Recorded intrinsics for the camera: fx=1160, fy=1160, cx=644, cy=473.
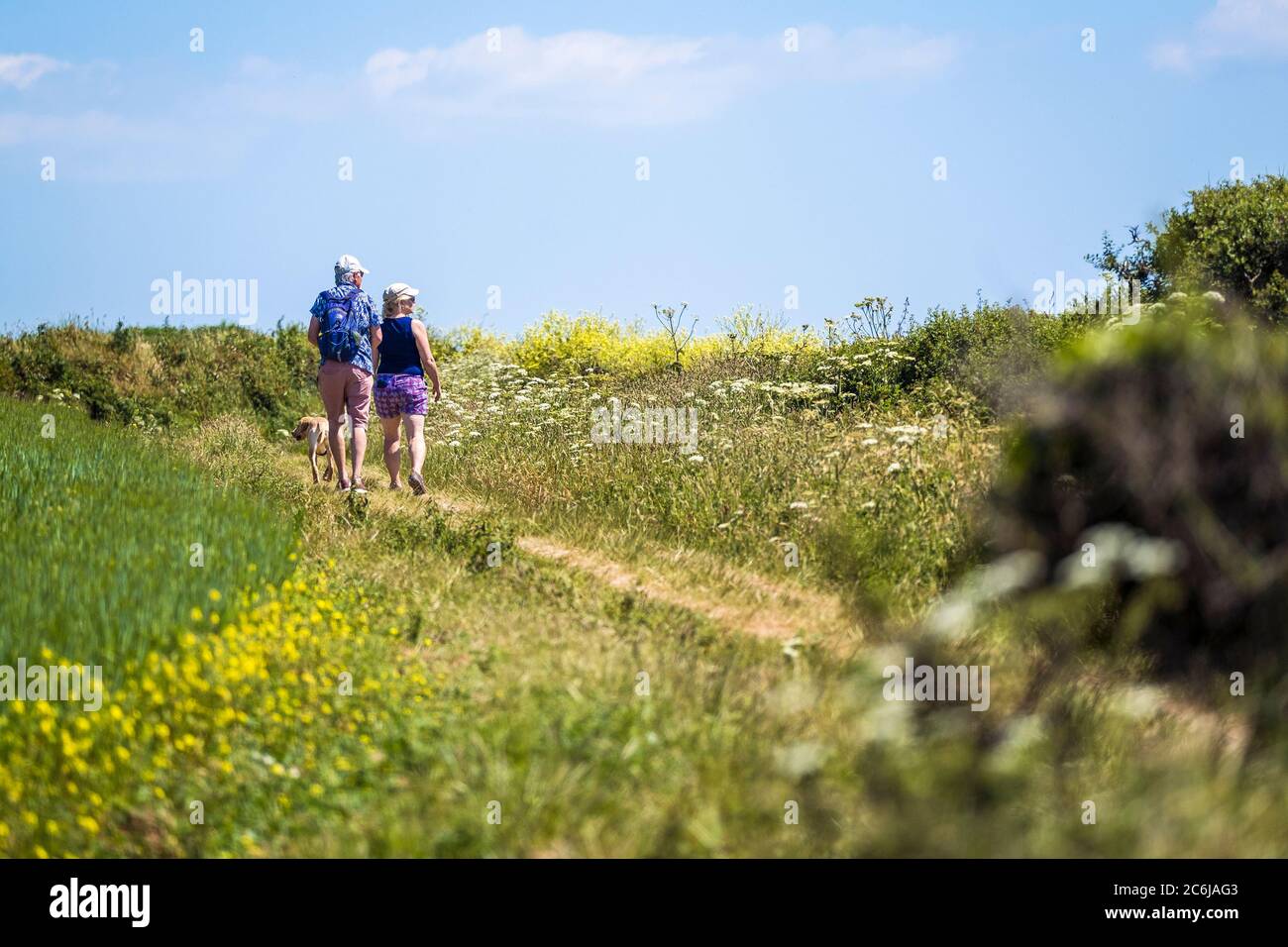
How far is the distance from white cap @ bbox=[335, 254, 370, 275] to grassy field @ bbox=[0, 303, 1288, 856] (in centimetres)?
249

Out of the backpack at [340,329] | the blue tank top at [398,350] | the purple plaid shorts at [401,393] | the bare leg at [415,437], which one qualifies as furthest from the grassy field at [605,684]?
the blue tank top at [398,350]

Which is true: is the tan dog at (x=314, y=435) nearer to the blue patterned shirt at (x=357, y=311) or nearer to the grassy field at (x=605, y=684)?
the blue patterned shirt at (x=357, y=311)

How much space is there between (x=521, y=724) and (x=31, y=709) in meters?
2.53

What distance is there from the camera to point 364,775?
17.0 feet

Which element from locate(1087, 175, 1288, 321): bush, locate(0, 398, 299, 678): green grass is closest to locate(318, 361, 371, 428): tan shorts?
locate(0, 398, 299, 678): green grass

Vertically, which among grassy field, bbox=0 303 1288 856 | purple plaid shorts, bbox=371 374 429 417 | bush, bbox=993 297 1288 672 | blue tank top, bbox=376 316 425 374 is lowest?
grassy field, bbox=0 303 1288 856

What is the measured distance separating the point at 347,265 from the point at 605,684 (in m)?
7.73

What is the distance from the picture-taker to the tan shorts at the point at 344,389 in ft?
40.0

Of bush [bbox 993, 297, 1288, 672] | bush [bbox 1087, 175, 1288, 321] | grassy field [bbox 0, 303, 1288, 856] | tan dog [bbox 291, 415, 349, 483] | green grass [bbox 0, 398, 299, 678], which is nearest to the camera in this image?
grassy field [bbox 0, 303, 1288, 856]

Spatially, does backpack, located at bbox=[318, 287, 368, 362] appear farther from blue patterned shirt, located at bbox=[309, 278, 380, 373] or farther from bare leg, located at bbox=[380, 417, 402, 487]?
bare leg, located at bbox=[380, 417, 402, 487]

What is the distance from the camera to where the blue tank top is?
12320 mm

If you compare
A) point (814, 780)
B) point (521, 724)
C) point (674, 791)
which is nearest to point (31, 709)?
point (521, 724)

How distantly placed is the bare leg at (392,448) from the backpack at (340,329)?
89cm

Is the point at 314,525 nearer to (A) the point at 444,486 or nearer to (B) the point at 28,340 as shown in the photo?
(A) the point at 444,486
